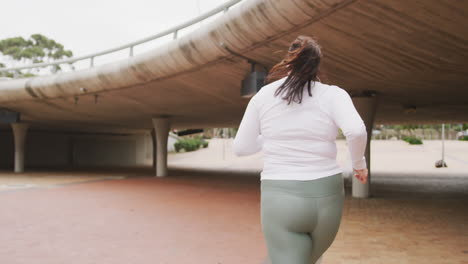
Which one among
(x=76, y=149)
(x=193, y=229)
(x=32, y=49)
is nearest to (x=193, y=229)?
(x=193, y=229)

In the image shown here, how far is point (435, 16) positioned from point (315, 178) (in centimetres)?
528

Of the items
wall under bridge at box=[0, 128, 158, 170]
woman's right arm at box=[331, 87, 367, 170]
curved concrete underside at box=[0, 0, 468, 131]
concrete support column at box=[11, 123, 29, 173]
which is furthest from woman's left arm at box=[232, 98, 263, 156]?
wall under bridge at box=[0, 128, 158, 170]

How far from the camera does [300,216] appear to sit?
6.31ft

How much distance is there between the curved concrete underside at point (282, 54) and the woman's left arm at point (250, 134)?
2.61 feet

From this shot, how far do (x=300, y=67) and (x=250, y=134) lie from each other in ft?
1.48

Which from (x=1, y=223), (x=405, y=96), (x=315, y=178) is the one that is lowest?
(x=1, y=223)

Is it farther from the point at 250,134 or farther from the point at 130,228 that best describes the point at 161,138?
the point at 250,134

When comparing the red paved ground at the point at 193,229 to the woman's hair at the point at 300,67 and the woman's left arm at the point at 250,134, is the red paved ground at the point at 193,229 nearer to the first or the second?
the woman's left arm at the point at 250,134

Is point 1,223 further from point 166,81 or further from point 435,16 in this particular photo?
point 435,16

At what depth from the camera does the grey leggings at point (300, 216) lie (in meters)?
1.93

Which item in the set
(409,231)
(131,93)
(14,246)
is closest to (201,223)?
(14,246)

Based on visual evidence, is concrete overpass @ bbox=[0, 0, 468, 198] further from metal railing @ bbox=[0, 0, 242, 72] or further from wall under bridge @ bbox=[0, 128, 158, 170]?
wall under bridge @ bbox=[0, 128, 158, 170]

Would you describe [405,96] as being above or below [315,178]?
above

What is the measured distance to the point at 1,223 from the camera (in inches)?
336
